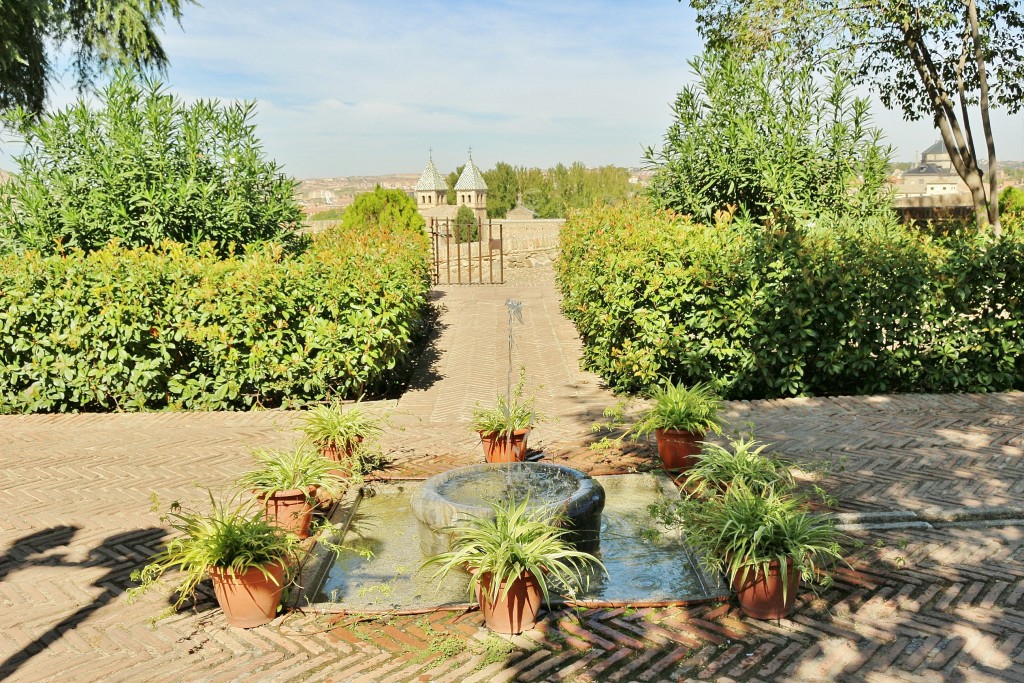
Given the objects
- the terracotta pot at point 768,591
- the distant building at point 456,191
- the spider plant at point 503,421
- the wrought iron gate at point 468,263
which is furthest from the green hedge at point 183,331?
the distant building at point 456,191

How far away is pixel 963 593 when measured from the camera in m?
4.20

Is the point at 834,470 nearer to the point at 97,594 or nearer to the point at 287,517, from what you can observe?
the point at 287,517

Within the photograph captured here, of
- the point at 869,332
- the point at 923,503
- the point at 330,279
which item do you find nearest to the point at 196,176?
the point at 330,279

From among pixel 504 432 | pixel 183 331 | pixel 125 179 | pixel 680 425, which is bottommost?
pixel 504 432

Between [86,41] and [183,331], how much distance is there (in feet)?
43.8

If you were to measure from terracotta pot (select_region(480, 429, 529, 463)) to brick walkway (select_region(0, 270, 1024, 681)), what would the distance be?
40cm

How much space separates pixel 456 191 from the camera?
6600cm

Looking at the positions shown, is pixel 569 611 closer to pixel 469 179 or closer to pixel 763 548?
pixel 763 548

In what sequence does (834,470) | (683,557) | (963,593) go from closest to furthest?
(963,593) → (683,557) → (834,470)

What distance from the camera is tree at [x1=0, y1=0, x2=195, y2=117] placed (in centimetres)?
1625

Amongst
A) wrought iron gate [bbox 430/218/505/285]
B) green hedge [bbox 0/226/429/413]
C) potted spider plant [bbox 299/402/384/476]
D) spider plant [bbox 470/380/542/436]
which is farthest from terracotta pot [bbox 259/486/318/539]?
wrought iron gate [bbox 430/218/505/285]

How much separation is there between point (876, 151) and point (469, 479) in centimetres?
886

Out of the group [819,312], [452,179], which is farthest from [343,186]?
[819,312]

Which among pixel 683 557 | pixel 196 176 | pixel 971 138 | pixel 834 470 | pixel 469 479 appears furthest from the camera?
pixel 971 138
